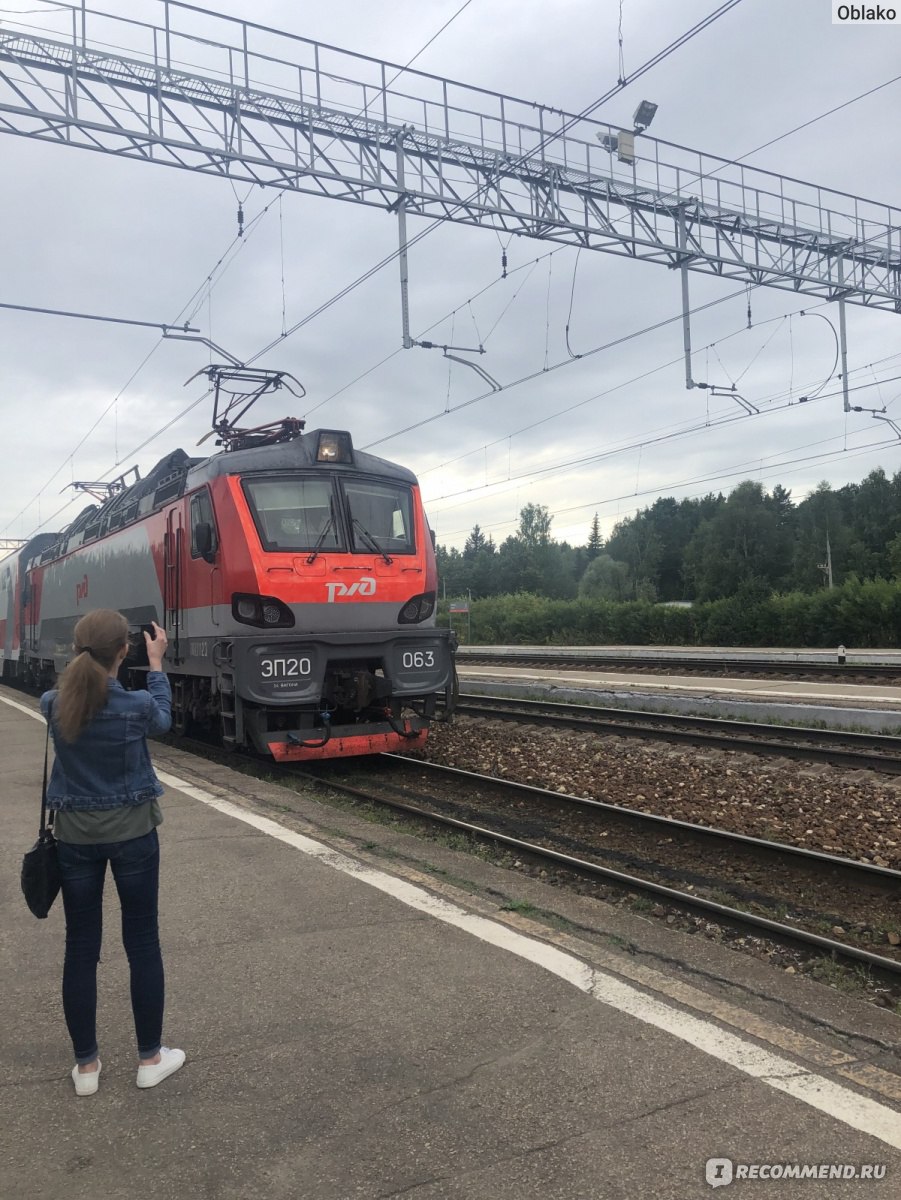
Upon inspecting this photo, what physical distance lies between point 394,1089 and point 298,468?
Answer: 7245 mm

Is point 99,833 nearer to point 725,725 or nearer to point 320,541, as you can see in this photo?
point 320,541

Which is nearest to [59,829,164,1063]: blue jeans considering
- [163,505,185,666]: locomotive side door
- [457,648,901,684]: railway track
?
[163,505,185,666]: locomotive side door

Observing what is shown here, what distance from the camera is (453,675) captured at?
10078 millimetres

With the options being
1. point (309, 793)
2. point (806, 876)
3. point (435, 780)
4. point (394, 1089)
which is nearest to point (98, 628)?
point (394, 1089)

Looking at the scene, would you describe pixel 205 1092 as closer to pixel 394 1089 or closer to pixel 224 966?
pixel 394 1089

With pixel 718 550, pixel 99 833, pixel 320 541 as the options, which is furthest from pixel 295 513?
pixel 718 550

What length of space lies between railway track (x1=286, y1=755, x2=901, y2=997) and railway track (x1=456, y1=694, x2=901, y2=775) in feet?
10.0

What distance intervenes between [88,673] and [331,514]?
21.4ft

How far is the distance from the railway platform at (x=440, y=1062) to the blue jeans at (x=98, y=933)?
0.71ft

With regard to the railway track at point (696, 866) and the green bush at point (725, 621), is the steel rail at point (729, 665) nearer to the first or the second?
the green bush at point (725, 621)

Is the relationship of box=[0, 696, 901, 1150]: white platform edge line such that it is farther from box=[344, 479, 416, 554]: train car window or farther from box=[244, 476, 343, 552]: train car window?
box=[344, 479, 416, 554]: train car window

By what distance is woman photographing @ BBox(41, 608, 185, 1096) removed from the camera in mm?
3041

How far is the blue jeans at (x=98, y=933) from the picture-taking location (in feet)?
9.99

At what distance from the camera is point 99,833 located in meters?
3.06
